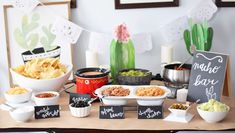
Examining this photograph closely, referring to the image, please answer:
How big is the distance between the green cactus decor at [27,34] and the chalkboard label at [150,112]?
38.8 inches

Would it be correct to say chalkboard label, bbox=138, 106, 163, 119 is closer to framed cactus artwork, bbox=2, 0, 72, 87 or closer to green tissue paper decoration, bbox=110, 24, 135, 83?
green tissue paper decoration, bbox=110, 24, 135, 83

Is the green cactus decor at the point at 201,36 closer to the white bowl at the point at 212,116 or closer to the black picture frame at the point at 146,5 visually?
the black picture frame at the point at 146,5

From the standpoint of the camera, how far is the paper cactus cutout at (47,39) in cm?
207

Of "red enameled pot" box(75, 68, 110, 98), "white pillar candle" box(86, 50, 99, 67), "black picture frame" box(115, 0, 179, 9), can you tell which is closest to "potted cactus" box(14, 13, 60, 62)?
"white pillar candle" box(86, 50, 99, 67)

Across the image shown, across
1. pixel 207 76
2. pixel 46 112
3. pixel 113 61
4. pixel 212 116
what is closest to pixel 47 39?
pixel 113 61

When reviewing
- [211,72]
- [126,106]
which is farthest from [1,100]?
[211,72]

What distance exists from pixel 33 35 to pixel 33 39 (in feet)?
0.08

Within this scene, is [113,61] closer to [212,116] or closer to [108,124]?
[108,124]

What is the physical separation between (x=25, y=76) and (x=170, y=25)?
888mm

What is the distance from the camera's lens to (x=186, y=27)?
6.59ft

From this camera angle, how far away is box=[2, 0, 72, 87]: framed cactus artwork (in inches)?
80.9

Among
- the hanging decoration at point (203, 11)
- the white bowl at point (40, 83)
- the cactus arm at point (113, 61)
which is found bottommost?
the white bowl at point (40, 83)

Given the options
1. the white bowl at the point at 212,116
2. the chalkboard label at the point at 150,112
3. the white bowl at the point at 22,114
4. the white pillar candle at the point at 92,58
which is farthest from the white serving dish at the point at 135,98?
the white pillar candle at the point at 92,58

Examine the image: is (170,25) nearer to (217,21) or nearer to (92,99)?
(217,21)
